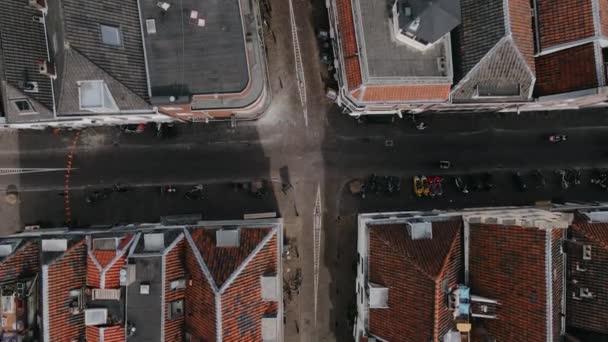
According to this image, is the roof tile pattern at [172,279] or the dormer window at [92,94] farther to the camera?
the roof tile pattern at [172,279]

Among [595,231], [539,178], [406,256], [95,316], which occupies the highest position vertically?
[539,178]

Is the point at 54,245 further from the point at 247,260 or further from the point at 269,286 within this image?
the point at 269,286

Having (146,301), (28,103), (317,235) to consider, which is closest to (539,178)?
(317,235)

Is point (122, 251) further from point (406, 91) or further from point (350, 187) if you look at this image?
point (406, 91)

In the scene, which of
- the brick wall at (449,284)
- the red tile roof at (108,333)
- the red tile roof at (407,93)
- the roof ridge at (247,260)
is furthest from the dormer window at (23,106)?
the brick wall at (449,284)

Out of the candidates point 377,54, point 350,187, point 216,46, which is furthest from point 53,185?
point 377,54

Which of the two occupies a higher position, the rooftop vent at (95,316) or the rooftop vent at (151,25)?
the rooftop vent at (151,25)

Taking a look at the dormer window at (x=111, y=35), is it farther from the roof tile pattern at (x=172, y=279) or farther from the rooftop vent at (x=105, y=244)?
the roof tile pattern at (x=172, y=279)

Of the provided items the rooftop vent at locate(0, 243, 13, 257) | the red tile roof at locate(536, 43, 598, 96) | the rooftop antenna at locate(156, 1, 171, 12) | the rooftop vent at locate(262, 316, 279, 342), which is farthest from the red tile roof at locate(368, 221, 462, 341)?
the rooftop vent at locate(0, 243, 13, 257)
